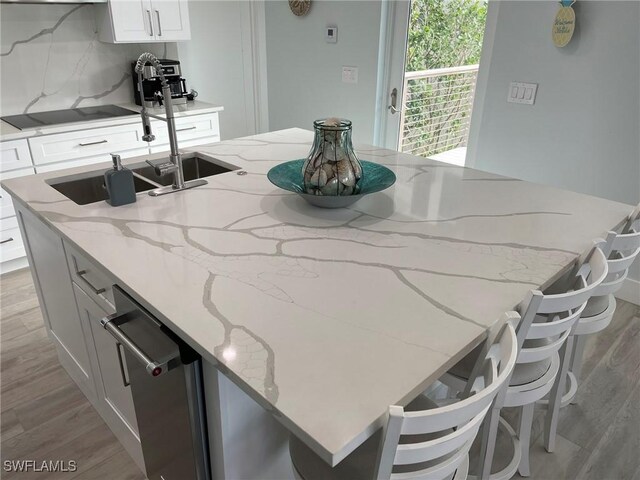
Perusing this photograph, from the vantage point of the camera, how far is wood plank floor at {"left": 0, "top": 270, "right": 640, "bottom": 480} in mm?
1757

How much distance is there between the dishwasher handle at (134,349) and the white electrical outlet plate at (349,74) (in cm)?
290

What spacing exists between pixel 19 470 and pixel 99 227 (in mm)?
1014

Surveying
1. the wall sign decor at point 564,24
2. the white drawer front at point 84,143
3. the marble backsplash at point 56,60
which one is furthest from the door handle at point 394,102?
the marble backsplash at point 56,60

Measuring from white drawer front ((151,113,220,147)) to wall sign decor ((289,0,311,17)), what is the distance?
109cm

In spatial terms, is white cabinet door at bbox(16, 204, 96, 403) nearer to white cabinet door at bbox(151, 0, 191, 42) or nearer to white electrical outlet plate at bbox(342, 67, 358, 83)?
white cabinet door at bbox(151, 0, 191, 42)

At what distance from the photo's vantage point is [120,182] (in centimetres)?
160

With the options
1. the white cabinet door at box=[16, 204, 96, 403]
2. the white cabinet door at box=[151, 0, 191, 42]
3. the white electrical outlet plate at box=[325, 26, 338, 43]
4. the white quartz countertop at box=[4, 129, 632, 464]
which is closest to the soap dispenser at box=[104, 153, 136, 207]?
the white quartz countertop at box=[4, 129, 632, 464]

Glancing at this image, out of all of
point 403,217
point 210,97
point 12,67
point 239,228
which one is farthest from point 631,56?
point 12,67

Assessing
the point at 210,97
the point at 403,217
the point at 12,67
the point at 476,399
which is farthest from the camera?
the point at 210,97

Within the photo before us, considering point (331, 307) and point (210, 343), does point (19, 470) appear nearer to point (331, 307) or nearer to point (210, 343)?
point (210, 343)

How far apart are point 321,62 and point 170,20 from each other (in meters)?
1.19

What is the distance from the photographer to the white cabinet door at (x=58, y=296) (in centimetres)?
169

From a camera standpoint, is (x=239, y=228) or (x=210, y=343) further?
(x=239, y=228)

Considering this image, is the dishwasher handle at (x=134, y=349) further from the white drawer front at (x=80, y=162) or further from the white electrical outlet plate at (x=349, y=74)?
the white electrical outlet plate at (x=349, y=74)
